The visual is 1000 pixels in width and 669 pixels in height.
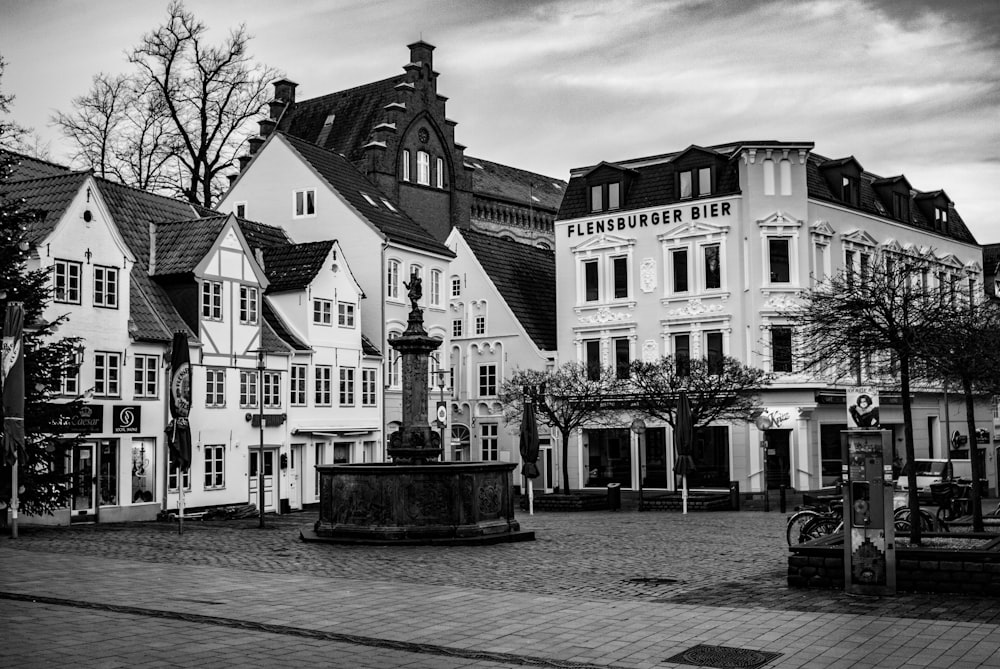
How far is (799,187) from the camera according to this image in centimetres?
4509

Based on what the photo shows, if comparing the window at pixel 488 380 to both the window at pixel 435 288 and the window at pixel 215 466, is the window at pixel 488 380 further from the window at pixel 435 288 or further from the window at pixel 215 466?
the window at pixel 215 466

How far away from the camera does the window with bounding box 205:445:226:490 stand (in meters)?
36.4

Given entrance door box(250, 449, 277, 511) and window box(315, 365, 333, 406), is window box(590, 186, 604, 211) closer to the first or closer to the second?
window box(315, 365, 333, 406)

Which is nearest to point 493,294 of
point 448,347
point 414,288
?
point 448,347

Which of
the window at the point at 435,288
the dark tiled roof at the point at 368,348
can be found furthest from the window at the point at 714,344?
the dark tiled roof at the point at 368,348

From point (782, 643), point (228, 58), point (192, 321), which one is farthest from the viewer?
point (228, 58)

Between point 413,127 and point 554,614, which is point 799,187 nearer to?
point 413,127

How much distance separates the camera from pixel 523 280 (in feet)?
175

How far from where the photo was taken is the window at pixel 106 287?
32.2 m

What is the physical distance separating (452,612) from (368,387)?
31.5m

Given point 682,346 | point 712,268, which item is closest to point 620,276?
point 682,346

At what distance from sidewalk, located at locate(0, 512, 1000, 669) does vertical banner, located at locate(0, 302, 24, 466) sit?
249 centimetres

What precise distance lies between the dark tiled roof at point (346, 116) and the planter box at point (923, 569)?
43.3 m

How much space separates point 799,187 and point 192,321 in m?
23.4
